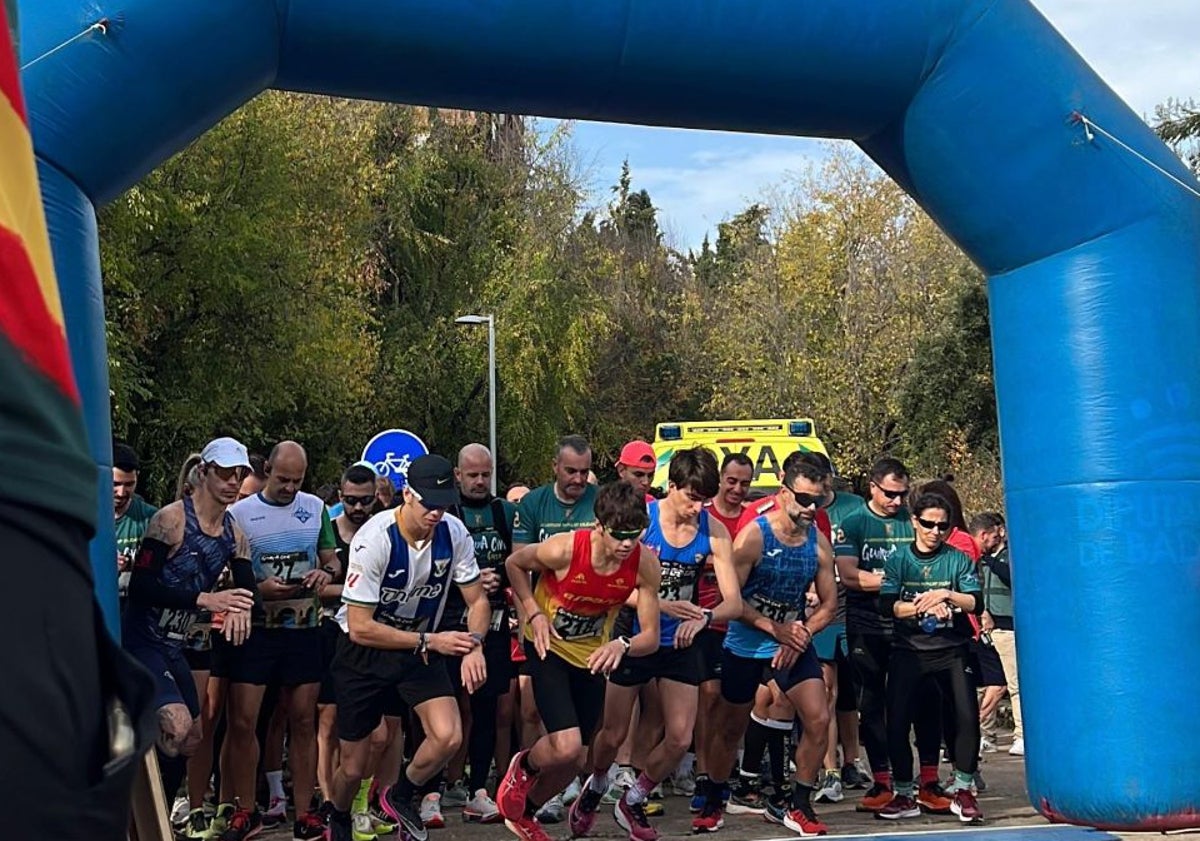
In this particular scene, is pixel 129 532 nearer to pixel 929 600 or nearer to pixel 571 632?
pixel 571 632

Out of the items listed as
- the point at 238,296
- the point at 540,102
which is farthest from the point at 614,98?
the point at 238,296

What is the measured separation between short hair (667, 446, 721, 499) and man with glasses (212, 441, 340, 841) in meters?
1.97

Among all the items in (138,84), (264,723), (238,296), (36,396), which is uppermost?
(238,296)

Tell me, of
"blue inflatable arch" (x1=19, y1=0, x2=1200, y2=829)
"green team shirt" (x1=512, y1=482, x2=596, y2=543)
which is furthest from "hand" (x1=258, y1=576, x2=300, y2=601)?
"blue inflatable arch" (x1=19, y1=0, x2=1200, y2=829)

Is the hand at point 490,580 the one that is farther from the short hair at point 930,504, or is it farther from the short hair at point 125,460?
the short hair at point 930,504

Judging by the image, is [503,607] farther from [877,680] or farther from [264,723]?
[877,680]

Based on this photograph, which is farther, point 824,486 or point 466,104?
point 824,486

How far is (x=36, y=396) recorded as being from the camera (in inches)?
44.1

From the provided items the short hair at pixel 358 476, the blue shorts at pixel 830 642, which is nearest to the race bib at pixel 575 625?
the short hair at pixel 358 476

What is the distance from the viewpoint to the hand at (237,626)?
6703 millimetres

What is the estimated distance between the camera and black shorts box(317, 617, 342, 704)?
8.16 m

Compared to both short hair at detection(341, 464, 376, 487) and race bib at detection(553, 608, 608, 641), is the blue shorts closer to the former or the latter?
race bib at detection(553, 608, 608, 641)

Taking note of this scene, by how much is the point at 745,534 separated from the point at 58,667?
729 centimetres

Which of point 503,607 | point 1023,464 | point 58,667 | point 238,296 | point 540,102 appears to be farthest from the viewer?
point 238,296
